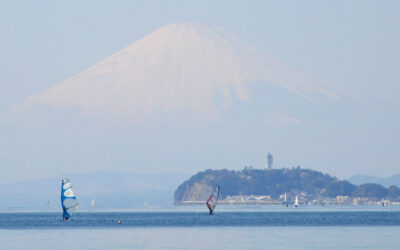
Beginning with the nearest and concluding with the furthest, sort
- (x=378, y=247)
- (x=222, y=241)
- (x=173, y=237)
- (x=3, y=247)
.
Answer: (x=378, y=247) → (x=3, y=247) → (x=222, y=241) → (x=173, y=237)

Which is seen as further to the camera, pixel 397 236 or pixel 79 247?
pixel 397 236

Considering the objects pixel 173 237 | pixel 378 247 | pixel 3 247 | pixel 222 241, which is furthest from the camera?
pixel 173 237

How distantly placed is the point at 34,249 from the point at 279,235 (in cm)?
4244

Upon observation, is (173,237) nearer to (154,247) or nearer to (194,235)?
(194,235)

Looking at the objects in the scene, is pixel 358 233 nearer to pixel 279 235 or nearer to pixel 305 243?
pixel 279 235

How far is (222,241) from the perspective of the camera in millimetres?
136000

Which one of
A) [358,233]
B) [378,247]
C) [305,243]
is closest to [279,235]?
[358,233]

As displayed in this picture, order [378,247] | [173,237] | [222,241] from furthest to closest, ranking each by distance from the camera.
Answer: [173,237] → [222,241] → [378,247]

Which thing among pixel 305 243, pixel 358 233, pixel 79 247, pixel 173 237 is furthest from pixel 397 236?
pixel 79 247

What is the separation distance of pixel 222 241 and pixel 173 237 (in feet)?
44.5

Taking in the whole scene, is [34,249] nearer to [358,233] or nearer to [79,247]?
[79,247]

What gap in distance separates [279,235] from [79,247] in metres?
36.7

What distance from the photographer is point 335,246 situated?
12056 centimetres

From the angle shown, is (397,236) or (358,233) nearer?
(397,236)
